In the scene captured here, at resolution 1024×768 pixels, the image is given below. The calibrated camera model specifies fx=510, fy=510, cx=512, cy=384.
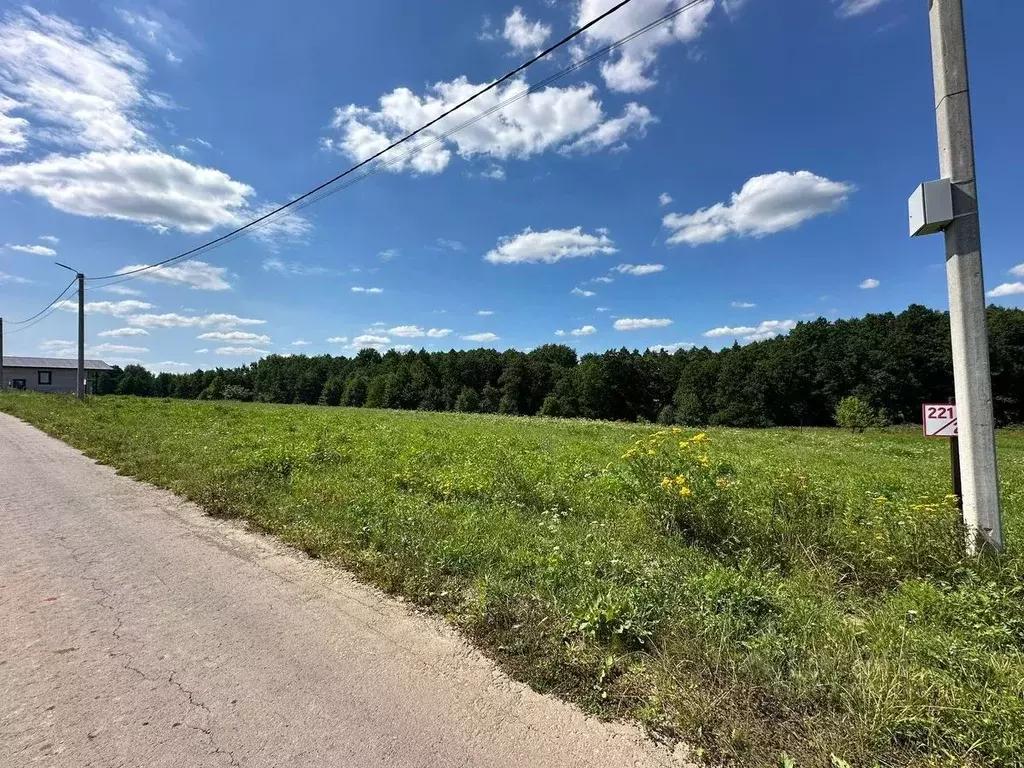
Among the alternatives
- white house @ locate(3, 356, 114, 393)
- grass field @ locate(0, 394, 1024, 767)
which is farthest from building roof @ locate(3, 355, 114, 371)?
grass field @ locate(0, 394, 1024, 767)

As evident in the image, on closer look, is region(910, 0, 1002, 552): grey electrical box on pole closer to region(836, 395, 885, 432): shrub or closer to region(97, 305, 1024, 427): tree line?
region(836, 395, 885, 432): shrub

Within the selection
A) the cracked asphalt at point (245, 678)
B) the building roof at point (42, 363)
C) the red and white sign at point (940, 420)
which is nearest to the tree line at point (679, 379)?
the building roof at point (42, 363)

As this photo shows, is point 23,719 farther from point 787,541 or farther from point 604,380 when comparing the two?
point 604,380

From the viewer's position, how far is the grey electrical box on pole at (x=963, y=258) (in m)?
4.12

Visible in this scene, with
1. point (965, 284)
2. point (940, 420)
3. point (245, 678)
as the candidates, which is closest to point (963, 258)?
point (965, 284)

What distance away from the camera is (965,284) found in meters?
4.20

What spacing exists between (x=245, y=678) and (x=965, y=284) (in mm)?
6000

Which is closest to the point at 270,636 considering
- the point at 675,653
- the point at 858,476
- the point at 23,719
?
the point at 23,719

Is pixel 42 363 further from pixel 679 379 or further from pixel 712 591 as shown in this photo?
pixel 712 591

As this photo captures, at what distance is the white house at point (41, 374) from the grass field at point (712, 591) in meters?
82.3

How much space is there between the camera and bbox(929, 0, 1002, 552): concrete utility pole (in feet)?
13.5

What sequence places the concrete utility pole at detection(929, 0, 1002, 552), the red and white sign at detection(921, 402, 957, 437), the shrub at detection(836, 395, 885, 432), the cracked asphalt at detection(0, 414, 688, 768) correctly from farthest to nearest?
the shrub at detection(836, 395, 885, 432) → the red and white sign at detection(921, 402, 957, 437) → the concrete utility pole at detection(929, 0, 1002, 552) → the cracked asphalt at detection(0, 414, 688, 768)

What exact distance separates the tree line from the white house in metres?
5.02

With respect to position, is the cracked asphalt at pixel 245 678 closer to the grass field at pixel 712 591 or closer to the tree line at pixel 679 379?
the grass field at pixel 712 591
